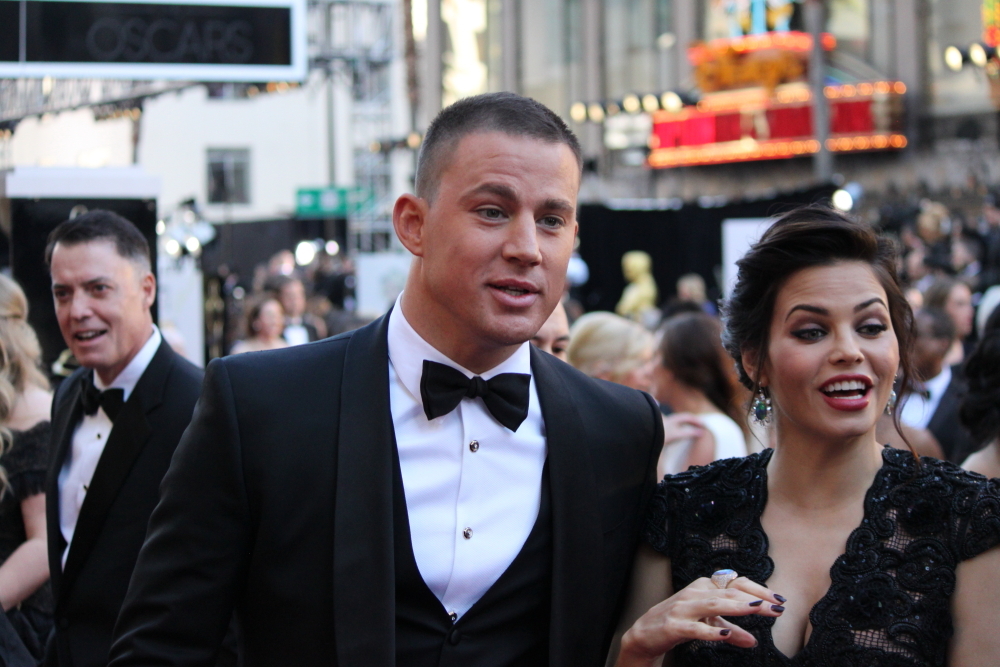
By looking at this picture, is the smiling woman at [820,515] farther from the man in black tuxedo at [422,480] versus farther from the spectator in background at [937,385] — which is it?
the spectator in background at [937,385]

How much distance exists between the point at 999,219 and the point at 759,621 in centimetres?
1018

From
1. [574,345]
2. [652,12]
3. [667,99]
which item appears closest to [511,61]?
[652,12]

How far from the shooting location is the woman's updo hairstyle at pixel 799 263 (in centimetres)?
255

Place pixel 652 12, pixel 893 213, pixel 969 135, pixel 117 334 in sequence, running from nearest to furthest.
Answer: pixel 117 334
pixel 893 213
pixel 969 135
pixel 652 12

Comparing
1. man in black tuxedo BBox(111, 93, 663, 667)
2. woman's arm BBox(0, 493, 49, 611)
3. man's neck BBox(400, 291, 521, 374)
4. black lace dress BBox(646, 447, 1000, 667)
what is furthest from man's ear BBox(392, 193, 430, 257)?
woman's arm BBox(0, 493, 49, 611)

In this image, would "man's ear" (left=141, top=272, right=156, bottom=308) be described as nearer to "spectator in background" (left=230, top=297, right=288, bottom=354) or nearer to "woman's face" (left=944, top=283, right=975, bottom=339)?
"spectator in background" (left=230, top=297, right=288, bottom=354)

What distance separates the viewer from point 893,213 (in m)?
15.2

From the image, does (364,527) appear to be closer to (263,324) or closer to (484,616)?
(484,616)

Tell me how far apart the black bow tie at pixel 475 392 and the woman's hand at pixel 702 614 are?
20.8 inches

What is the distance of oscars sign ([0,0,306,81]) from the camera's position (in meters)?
4.49

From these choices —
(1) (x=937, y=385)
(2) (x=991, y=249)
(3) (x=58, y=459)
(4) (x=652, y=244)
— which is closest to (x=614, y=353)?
(1) (x=937, y=385)

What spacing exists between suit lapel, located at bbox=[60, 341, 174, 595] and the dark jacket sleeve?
0.94 m

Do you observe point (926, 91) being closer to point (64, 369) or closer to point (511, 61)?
point (511, 61)

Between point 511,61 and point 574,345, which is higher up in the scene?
point 511,61
